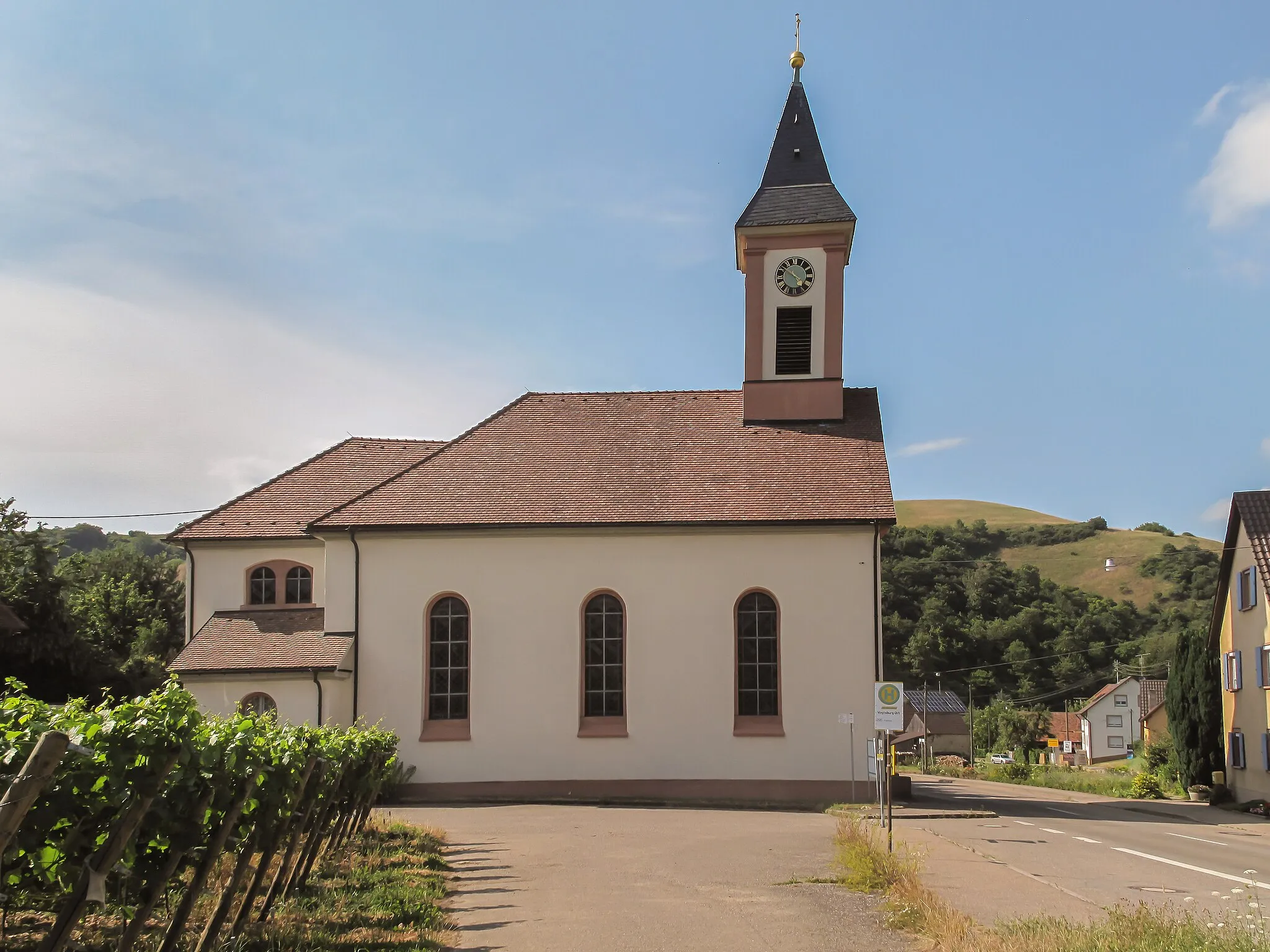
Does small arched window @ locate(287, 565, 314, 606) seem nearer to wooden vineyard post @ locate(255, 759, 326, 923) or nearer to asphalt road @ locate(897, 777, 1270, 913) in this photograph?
asphalt road @ locate(897, 777, 1270, 913)

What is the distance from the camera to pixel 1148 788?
38344 mm

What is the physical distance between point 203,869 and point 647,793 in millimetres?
19320

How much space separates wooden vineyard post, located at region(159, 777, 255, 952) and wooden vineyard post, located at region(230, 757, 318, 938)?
0.91 m

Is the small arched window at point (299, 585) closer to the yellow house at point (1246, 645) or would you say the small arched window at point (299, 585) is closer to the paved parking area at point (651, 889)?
the paved parking area at point (651, 889)

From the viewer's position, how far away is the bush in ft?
125

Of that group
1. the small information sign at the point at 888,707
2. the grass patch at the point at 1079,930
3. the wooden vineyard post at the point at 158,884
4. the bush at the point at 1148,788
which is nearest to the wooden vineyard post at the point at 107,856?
the wooden vineyard post at the point at 158,884

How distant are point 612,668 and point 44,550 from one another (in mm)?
16644

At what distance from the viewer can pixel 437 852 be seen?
630 inches

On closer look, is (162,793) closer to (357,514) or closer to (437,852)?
(437,852)

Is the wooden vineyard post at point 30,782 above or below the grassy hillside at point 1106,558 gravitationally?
below

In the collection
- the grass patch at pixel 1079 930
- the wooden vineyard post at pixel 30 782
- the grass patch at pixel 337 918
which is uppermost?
the wooden vineyard post at pixel 30 782

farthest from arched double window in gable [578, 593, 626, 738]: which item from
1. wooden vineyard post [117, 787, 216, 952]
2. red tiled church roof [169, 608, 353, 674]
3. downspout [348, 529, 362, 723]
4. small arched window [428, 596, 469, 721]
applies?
wooden vineyard post [117, 787, 216, 952]

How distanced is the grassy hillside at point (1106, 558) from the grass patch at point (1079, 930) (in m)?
120

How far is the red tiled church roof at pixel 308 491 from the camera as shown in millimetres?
31281
